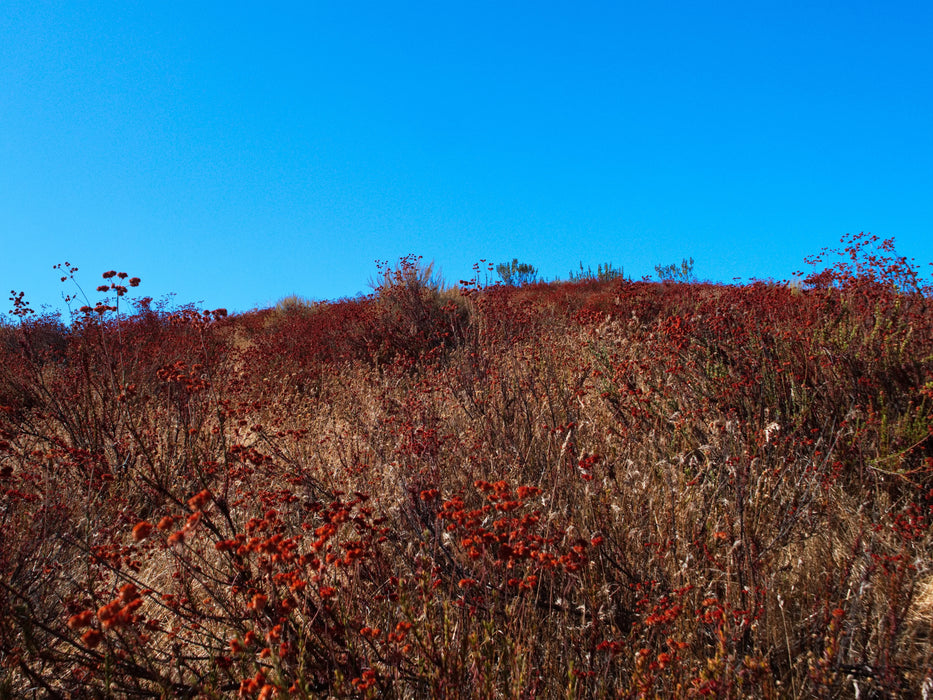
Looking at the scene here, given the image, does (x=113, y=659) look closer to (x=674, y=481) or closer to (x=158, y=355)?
(x=674, y=481)

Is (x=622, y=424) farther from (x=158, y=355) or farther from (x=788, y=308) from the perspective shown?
(x=158, y=355)

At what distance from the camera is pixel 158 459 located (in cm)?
451

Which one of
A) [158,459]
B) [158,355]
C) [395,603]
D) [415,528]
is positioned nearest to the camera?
[395,603]

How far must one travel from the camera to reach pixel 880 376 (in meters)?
3.76

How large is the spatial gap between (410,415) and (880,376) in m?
3.37

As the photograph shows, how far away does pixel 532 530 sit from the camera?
90.8 inches

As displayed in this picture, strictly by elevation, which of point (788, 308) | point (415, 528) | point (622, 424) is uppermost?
point (788, 308)

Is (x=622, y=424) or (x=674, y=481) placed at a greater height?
(x=622, y=424)

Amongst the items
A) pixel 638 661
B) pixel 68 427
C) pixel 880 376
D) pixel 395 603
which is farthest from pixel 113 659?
pixel 880 376

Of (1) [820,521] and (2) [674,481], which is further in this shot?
(2) [674,481]

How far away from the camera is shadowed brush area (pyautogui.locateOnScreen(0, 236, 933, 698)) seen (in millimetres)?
1712

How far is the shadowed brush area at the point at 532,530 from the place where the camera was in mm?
1712

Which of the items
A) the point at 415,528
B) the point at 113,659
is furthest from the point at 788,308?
the point at 113,659

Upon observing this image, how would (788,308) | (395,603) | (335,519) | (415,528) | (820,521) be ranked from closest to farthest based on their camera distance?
(335,519) < (395,603) < (415,528) < (820,521) < (788,308)
